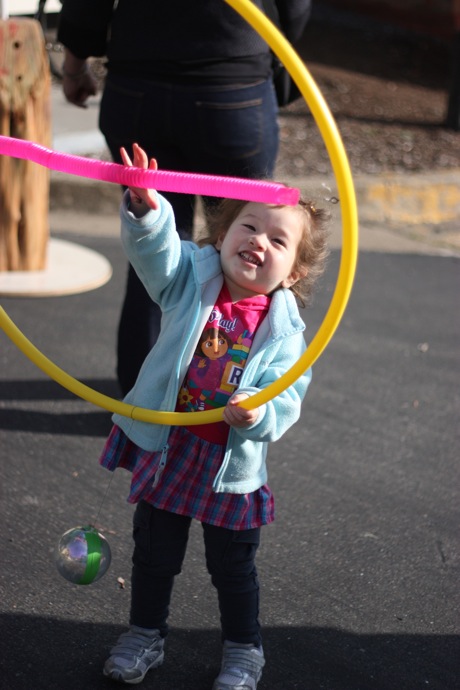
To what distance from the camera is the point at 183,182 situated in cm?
226

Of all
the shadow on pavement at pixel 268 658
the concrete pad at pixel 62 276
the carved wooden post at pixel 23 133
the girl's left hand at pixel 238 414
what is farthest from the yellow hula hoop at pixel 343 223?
the carved wooden post at pixel 23 133

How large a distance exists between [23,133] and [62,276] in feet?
2.64

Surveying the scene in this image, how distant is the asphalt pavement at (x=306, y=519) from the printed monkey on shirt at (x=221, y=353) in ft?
2.10

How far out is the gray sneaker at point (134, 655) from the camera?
2.54 m

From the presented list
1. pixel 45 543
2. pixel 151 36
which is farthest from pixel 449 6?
pixel 45 543

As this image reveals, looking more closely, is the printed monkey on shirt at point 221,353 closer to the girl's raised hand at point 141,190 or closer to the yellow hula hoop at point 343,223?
the yellow hula hoop at point 343,223

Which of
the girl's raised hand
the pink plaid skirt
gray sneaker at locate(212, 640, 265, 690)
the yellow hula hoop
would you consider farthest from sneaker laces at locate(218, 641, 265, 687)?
the girl's raised hand

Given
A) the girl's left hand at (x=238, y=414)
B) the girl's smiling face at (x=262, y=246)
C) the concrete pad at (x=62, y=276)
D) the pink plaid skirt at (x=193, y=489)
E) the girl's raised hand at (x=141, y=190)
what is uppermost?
the girl's raised hand at (x=141, y=190)

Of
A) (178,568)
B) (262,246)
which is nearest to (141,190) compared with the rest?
(262,246)

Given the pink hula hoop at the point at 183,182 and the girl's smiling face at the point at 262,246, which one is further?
the girl's smiling face at the point at 262,246

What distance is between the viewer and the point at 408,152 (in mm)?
9070

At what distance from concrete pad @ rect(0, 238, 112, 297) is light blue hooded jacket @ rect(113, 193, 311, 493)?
301 centimetres

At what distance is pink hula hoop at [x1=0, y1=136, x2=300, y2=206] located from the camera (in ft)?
7.25

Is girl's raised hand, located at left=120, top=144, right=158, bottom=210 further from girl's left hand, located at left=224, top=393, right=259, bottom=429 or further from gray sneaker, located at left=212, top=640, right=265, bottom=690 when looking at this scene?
gray sneaker, located at left=212, top=640, right=265, bottom=690
